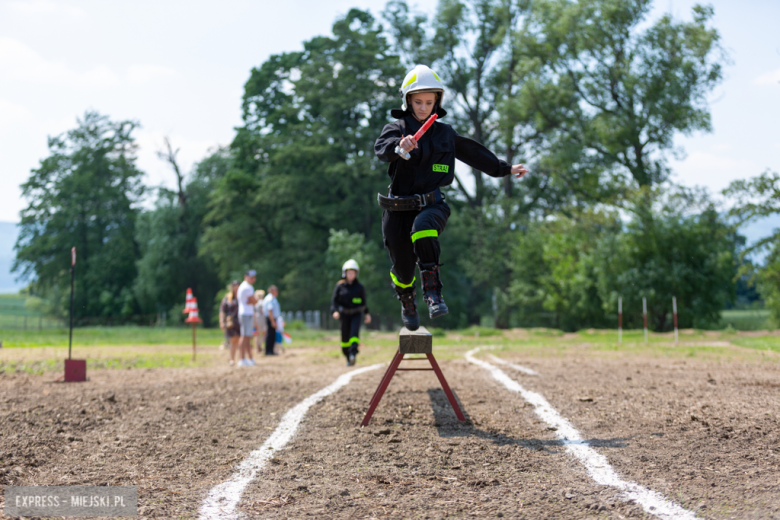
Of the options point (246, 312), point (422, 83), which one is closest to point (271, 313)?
point (246, 312)

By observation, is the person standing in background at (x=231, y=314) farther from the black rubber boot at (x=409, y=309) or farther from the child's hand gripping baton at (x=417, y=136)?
the child's hand gripping baton at (x=417, y=136)

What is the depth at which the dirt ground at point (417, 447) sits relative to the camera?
384 cm

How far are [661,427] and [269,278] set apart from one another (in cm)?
3686

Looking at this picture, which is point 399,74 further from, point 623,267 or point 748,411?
point 748,411

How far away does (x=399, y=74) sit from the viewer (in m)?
38.7

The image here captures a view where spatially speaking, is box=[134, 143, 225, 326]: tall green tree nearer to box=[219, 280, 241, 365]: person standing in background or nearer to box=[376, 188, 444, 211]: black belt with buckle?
box=[219, 280, 241, 365]: person standing in background

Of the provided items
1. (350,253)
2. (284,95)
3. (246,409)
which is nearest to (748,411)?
(246,409)

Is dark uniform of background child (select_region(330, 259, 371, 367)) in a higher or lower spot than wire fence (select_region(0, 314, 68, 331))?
higher

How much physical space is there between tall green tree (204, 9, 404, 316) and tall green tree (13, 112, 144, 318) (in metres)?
16.5

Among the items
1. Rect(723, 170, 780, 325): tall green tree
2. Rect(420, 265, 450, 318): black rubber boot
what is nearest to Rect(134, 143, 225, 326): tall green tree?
Rect(723, 170, 780, 325): tall green tree

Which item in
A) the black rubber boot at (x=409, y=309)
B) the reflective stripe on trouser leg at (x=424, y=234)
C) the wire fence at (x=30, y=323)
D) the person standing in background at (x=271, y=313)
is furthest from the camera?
the wire fence at (x=30, y=323)

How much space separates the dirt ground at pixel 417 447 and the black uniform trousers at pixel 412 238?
1.43 m

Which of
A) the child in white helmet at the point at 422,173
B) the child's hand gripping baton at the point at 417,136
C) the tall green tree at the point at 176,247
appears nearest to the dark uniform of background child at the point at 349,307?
the child in white helmet at the point at 422,173

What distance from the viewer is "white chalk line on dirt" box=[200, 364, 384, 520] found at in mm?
3783
